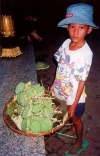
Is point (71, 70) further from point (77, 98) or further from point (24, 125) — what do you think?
point (24, 125)

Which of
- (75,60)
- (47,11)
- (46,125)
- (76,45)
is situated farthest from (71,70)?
(47,11)

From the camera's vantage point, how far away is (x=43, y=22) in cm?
800

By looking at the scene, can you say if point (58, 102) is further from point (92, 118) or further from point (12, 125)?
point (92, 118)

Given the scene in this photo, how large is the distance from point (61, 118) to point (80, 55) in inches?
22.8

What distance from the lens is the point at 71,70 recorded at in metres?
Answer: 1.75

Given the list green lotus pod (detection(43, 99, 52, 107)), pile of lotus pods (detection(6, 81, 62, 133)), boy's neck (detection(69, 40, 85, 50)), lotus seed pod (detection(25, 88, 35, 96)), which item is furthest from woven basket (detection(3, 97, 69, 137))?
boy's neck (detection(69, 40, 85, 50))

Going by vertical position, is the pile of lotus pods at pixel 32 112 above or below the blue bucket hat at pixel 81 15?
below

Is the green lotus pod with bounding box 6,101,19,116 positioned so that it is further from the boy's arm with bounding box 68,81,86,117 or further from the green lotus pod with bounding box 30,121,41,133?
the boy's arm with bounding box 68,81,86,117

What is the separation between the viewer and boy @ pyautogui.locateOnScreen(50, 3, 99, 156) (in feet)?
5.21

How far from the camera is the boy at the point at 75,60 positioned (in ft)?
5.21

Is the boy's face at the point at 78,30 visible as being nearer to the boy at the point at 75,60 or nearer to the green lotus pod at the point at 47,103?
the boy at the point at 75,60

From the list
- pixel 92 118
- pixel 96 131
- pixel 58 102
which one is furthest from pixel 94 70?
pixel 58 102

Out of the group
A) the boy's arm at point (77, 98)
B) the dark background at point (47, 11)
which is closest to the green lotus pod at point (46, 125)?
the boy's arm at point (77, 98)

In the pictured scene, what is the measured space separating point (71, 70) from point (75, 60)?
10 centimetres
